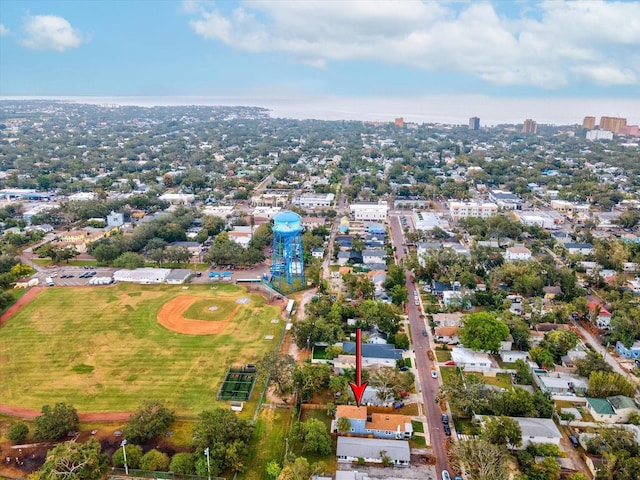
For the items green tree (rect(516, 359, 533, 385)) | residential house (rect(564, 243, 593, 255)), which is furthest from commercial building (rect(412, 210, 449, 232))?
green tree (rect(516, 359, 533, 385))

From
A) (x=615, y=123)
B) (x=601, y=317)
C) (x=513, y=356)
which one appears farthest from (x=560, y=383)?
(x=615, y=123)

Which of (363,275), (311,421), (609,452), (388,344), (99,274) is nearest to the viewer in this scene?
(609,452)

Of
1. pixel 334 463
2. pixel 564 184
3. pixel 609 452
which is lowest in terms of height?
pixel 334 463

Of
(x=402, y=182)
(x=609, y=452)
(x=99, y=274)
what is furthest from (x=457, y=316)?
(x=402, y=182)

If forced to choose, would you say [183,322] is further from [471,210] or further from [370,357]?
[471,210]

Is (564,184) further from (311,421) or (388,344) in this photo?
(311,421)

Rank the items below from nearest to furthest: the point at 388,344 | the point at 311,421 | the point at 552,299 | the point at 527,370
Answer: the point at 311,421, the point at 527,370, the point at 388,344, the point at 552,299

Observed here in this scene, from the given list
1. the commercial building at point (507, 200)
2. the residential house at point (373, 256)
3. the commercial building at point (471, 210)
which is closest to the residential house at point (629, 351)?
the residential house at point (373, 256)
